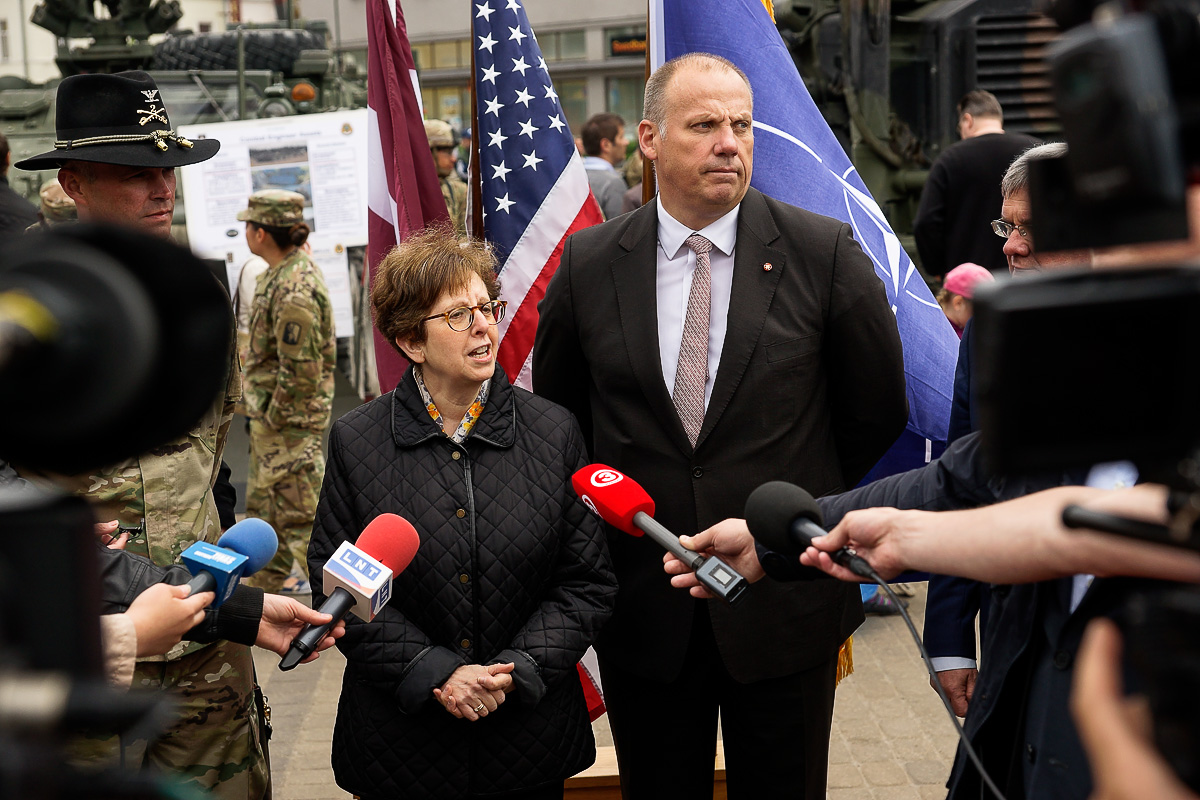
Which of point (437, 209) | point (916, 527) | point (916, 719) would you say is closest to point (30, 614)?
point (916, 527)

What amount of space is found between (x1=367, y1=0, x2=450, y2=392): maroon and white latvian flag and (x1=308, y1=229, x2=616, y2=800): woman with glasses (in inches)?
59.5

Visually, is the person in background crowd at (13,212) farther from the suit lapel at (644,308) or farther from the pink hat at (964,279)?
the pink hat at (964,279)

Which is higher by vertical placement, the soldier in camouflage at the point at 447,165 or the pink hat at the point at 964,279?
the soldier in camouflage at the point at 447,165

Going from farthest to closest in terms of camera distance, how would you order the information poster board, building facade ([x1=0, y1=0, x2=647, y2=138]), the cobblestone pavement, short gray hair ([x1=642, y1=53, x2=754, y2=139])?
building facade ([x1=0, y1=0, x2=647, y2=138]), the information poster board, the cobblestone pavement, short gray hair ([x1=642, y1=53, x2=754, y2=139])

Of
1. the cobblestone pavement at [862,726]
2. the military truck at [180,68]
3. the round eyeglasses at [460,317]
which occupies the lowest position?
the cobblestone pavement at [862,726]

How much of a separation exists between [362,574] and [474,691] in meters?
0.51

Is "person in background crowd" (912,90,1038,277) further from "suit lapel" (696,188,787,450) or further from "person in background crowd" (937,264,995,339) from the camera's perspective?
"suit lapel" (696,188,787,450)

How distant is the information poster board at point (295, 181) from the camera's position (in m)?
9.34

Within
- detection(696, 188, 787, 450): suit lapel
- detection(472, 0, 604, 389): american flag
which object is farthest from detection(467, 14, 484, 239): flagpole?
detection(696, 188, 787, 450): suit lapel

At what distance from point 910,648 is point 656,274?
10.8ft

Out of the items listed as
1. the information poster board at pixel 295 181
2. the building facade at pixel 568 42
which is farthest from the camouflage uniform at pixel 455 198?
the building facade at pixel 568 42

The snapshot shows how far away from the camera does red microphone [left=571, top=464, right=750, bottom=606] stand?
2.41m

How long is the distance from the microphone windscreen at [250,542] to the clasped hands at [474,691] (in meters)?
0.65

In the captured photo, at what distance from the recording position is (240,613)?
8.86ft
